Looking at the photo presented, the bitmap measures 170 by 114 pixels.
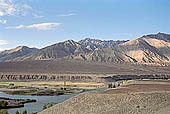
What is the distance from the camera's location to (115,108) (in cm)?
3225

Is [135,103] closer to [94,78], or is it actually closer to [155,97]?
[155,97]

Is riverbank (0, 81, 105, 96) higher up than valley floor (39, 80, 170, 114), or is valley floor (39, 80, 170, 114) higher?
valley floor (39, 80, 170, 114)

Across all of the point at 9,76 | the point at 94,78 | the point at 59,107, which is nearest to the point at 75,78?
the point at 94,78

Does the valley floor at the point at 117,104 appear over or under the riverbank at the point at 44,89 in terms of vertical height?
over

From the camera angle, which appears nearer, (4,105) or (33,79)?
(4,105)

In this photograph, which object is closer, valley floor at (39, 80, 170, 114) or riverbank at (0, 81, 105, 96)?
valley floor at (39, 80, 170, 114)

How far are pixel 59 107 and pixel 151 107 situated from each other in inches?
453

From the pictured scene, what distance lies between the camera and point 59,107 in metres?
37.9

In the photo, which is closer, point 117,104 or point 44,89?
point 117,104

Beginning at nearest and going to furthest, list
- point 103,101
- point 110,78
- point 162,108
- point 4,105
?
point 162,108, point 103,101, point 4,105, point 110,78

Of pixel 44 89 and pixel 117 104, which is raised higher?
pixel 117 104

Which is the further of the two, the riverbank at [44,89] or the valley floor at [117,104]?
the riverbank at [44,89]

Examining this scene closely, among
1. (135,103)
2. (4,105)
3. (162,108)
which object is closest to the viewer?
(162,108)

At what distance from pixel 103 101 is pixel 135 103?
3897 millimetres
